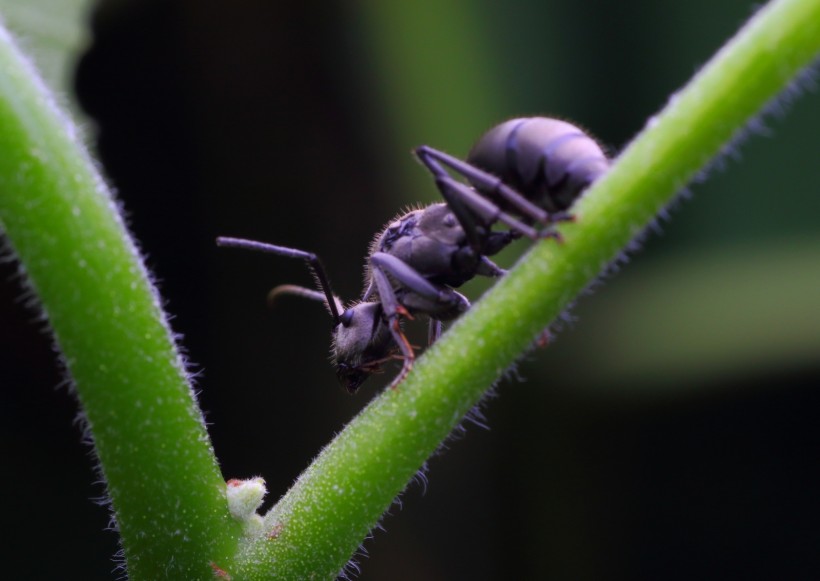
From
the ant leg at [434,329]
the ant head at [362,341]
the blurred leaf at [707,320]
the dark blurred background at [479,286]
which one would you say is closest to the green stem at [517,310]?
the ant head at [362,341]

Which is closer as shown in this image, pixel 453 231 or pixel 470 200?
pixel 470 200

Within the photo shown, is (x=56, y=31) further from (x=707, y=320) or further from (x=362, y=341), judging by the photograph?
(x=707, y=320)

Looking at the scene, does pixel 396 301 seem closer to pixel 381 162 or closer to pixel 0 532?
pixel 0 532

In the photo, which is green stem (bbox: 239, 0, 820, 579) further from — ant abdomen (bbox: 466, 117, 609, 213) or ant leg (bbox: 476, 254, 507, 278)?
ant leg (bbox: 476, 254, 507, 278)

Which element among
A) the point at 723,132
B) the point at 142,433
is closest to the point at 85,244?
the point at 142,433

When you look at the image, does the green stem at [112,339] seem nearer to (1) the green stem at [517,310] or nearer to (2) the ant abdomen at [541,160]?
(1) the green stem at [517,310]

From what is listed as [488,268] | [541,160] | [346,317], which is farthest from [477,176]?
[346,317]

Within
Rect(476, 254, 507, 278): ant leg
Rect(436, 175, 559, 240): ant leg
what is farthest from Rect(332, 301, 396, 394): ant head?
Rect(436, 175, 559, 240): ant leg
